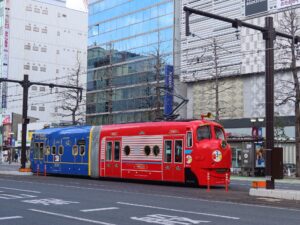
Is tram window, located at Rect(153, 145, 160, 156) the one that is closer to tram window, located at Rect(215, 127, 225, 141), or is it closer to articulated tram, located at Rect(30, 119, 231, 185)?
articulated tram, located at Rect(30, 119, 231, 185)

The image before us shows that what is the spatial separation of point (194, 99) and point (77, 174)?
26.2 m

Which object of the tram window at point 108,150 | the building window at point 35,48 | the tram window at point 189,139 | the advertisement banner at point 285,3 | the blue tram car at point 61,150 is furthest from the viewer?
the building window at point 35,48

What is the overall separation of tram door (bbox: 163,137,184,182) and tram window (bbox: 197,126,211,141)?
85 centimetres

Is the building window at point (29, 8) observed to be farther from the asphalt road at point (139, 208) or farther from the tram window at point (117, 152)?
the asphalt road at point (139, 208)

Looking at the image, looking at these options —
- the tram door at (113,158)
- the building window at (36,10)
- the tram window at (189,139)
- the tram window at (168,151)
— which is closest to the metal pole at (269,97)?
the tram window at (189,139)

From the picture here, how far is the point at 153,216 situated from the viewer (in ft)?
40.5

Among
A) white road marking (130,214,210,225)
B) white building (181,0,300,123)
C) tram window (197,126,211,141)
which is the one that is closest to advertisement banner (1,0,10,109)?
white building (181,0,300,123)

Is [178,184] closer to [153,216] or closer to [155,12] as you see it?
[153,216]

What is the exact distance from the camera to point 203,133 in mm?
22844

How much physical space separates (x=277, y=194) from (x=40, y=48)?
295ft

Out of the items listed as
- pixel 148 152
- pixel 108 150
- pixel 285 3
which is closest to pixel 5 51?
pixel 285 3

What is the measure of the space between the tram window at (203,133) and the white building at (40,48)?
73545 mm

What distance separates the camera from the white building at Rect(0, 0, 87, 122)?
97062 mm

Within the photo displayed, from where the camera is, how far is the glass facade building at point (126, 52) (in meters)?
60.2
